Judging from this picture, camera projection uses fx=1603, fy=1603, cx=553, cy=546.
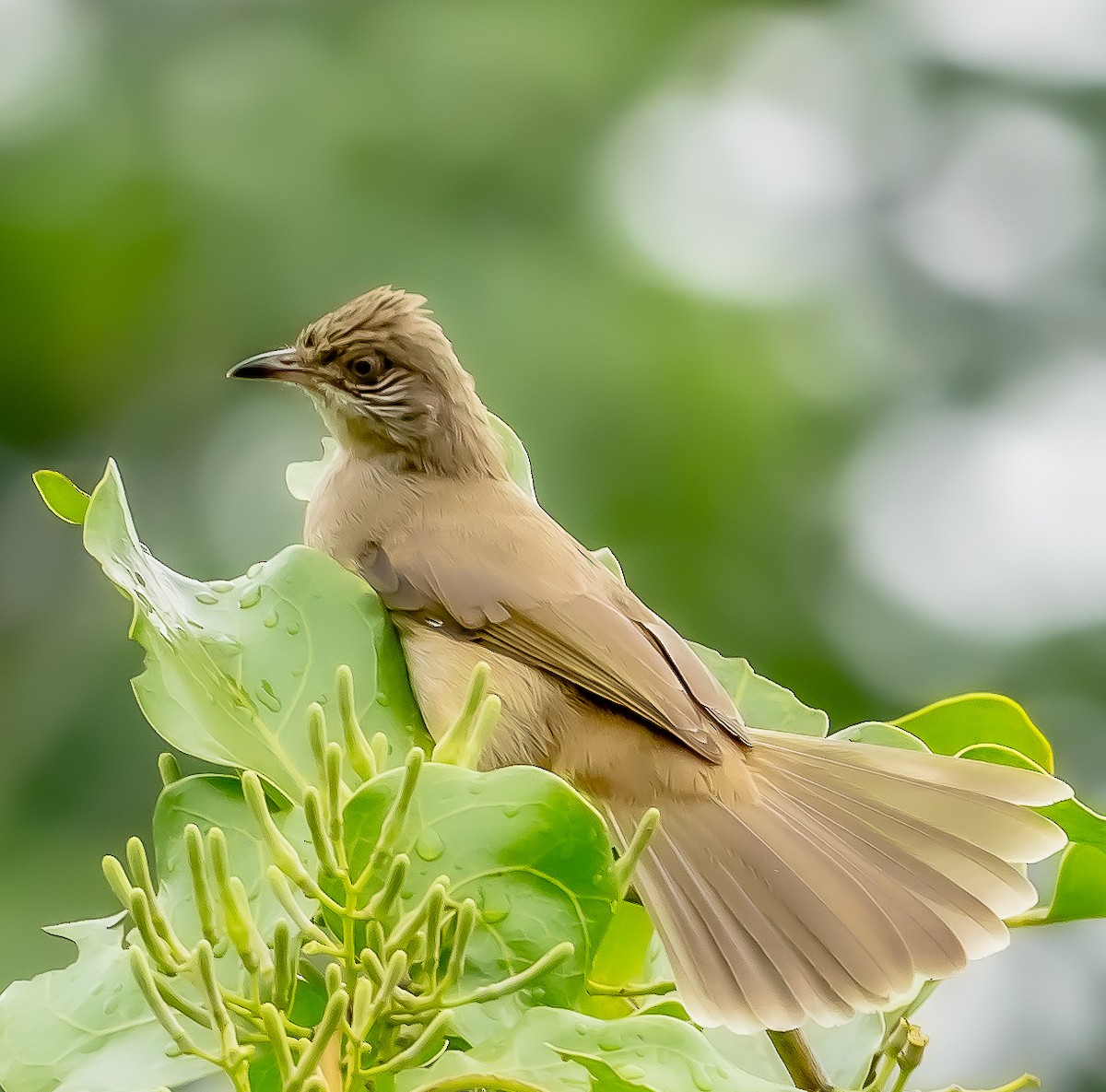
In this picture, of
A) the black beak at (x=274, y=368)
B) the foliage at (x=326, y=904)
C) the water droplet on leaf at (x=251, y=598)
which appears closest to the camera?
the foliage at (x=326, y=904)

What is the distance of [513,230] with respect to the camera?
7004mm

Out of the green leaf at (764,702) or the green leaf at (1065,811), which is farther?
the green leaf at (764,702)

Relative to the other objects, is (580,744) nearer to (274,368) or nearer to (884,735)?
(884,735)

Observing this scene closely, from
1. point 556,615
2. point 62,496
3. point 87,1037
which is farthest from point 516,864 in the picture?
point 556,615

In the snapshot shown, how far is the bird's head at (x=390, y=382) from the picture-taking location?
372 cm

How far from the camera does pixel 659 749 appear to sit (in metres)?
3.06

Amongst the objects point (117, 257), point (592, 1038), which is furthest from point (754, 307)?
point (592, 1038)

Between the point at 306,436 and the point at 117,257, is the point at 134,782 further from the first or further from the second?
the point at 117,257

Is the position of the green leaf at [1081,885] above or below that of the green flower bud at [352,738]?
above

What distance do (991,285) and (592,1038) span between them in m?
6.55

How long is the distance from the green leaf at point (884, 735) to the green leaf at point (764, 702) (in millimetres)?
316

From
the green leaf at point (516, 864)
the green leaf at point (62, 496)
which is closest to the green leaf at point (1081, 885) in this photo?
the green leaf at point (516, 864)

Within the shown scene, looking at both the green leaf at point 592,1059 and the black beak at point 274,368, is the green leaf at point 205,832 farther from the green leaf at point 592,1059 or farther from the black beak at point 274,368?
the black beak at point 274,368

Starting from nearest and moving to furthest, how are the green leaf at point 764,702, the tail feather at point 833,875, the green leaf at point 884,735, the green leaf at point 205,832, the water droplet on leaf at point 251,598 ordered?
the green leaf at point 205,832 < the water droplet on leaf at point 251,598 < the tail feather at point 833,875 < the green leaf at point 884,735 < the green leaf at point 764,702
